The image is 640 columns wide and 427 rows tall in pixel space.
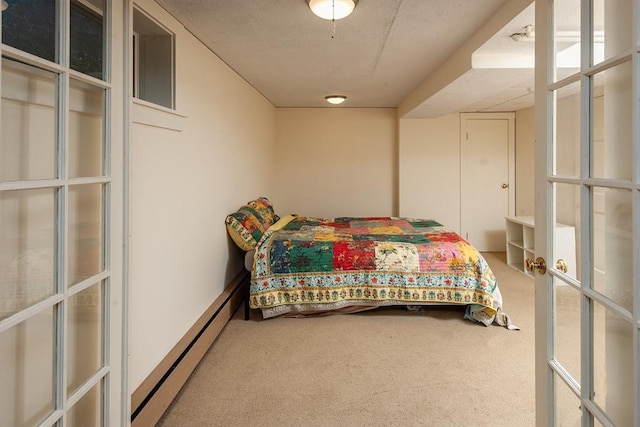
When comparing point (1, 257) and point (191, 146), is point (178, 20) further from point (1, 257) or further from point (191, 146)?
point (1, 257)

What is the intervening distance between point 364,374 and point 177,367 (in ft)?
3.62

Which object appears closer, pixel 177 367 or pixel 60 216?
pixel 60 216

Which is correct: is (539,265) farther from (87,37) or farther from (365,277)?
(365,277)

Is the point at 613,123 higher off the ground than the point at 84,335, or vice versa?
the point at 613,123

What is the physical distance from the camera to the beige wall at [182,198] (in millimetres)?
1836

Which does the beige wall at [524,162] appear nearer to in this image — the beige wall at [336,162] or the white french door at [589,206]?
the beige wall at [336,162]

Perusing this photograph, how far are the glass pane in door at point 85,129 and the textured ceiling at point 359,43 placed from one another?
116 cm

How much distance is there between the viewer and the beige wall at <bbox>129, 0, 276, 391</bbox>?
1.84 meters

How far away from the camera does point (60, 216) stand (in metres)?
1.08

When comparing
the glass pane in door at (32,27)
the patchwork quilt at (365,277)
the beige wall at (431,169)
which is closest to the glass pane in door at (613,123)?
the glass pane in door at (32,27)

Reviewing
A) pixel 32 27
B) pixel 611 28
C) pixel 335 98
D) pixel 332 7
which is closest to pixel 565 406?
pixel 611 28

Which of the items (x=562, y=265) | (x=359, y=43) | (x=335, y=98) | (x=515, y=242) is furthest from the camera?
(x=515, y=242)

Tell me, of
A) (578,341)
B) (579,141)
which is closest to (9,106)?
(579,141)

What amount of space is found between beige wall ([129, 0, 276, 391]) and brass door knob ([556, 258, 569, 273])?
1.67 m
